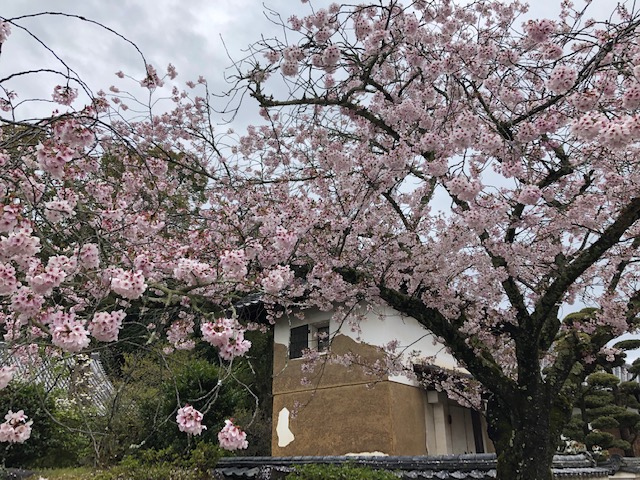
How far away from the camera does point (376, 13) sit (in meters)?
5.66

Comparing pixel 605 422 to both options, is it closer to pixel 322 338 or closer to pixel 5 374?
pixel 322 338

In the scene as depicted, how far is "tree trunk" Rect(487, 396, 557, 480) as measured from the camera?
442cm

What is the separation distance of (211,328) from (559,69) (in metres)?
3.00

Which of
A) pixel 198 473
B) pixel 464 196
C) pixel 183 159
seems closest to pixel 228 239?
pixel 183 159

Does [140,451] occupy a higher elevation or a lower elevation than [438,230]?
lower

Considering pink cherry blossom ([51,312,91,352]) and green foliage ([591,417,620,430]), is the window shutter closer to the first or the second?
green foliage ([591,417,620,430])

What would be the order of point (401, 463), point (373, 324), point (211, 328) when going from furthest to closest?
point (373, 324) < point (401, 463) < point (211, 328)

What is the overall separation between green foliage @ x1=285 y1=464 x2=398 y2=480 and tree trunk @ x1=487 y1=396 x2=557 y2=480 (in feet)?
4.21

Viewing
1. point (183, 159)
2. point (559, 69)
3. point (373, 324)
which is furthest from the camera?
point (373, 324)

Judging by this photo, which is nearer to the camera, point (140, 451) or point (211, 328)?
point (211, 328)

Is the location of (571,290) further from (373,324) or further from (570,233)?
(373,324)

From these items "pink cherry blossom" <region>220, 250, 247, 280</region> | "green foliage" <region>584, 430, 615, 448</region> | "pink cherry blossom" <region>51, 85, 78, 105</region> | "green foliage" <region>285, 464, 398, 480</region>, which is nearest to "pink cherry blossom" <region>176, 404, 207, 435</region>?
"pink cherry blossom" <region>220, 250, 247, 280</region>

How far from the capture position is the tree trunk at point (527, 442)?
4.42 meters

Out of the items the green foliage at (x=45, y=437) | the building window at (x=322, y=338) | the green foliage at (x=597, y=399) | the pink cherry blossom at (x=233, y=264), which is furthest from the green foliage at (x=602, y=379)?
the pink cherry blossom at (x=233, y=264)
